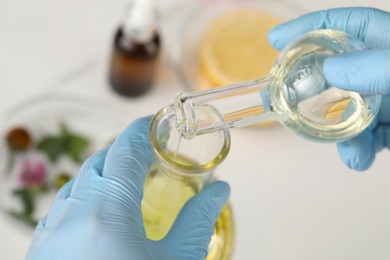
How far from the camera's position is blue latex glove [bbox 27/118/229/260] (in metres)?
0.65

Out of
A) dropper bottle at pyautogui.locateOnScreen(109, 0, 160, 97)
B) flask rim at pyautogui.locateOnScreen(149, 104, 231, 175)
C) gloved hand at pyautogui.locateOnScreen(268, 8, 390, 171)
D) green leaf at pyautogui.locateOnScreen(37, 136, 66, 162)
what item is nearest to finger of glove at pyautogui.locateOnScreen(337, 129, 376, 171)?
gloved hand at pyautogui.locateOnScreen(268, 8, 390, 171)

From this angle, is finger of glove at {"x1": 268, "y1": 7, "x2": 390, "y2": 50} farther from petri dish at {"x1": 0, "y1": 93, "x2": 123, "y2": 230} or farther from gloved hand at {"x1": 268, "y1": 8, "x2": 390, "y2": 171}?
petri dish at {"x1": 0, "y1": 93, "x2": 123, "y2": 230}

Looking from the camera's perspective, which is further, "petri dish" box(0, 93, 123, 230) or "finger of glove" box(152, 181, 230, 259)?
"petri dish" box(0, 93, 123, 230)

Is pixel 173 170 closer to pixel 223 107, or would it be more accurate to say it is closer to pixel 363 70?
pixel 223 107

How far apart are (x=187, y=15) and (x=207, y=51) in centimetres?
13

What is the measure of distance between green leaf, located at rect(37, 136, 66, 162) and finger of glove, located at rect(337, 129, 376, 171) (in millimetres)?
449

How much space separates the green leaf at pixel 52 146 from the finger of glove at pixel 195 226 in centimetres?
36

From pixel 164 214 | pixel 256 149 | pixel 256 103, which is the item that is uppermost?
pixel 256 103

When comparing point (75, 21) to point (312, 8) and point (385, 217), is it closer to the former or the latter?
point (312, 8)

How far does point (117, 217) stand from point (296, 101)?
0.73 feet

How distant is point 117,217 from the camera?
660mm

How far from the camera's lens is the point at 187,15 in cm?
117

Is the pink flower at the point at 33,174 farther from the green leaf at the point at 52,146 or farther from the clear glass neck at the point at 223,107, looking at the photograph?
the clear glass neck at the point at 223,107

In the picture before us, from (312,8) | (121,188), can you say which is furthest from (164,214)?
(312,8)
